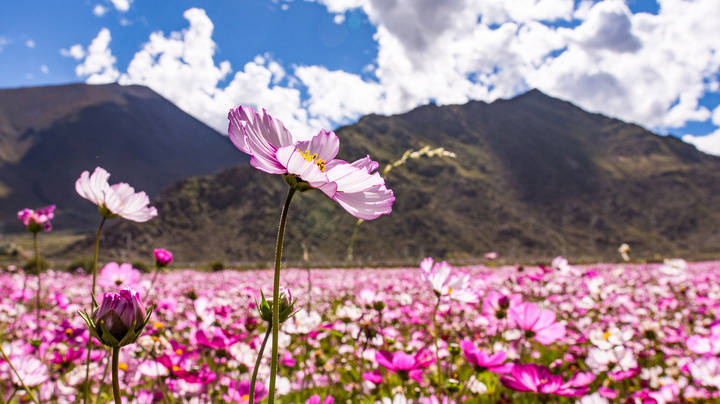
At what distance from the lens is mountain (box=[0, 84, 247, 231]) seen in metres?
142

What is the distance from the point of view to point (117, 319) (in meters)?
0.64

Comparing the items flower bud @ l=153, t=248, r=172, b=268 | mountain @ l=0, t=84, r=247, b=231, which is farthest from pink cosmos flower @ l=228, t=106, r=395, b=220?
mountain @ l=0, t=84, r=247, b=231

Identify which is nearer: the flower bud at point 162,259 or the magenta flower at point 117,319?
the magenta flower at point 117,319

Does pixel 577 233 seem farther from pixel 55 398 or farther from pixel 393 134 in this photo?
pixel 55 398

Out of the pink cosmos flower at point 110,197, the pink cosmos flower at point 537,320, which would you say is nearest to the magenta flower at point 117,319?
the pink cosmos flower at point 110,197

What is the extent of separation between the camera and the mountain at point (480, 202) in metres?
58.2

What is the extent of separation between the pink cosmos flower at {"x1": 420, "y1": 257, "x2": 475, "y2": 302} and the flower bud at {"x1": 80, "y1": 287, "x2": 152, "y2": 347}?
0.90 meters

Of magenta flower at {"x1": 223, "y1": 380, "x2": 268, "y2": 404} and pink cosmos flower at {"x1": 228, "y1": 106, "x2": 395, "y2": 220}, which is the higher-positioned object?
pink cosmos flower at {"x1": 228, "y1": 106, "x2": 395, "y2": 220}

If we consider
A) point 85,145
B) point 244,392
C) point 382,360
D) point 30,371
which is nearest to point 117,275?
A: point 30,371

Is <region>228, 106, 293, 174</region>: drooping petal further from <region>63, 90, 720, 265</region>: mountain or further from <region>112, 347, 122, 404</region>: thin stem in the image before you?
<region>63, 90, 720, 265</region>: mountain

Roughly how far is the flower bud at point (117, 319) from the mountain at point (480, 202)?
45.3 m

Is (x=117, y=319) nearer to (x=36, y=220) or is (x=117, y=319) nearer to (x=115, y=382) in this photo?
(x=115, y=382)

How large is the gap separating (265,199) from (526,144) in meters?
72.8

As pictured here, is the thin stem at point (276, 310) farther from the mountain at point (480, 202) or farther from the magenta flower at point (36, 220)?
the mountain at point (480, 202)
